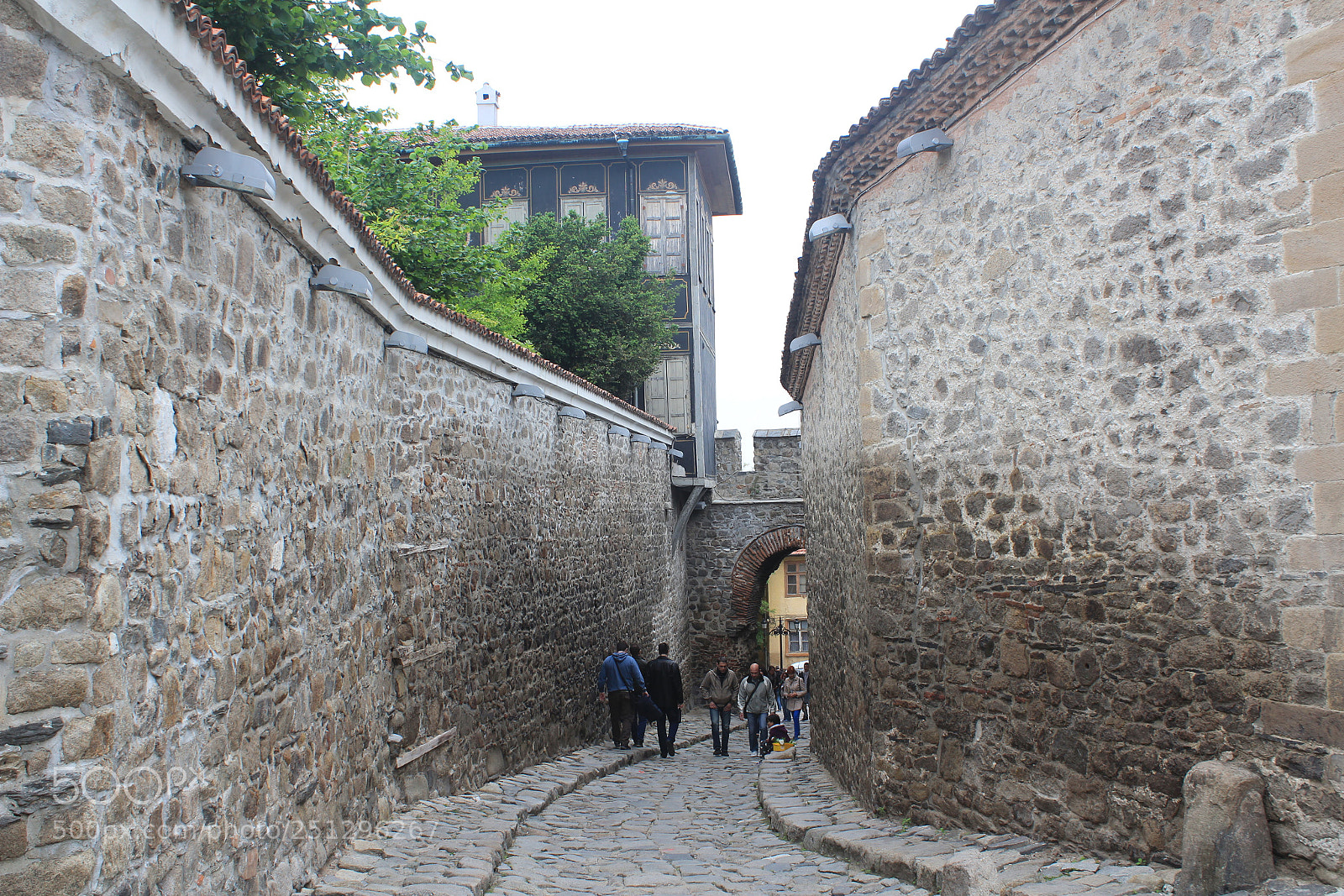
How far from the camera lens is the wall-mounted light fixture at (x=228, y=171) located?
11.3 ft

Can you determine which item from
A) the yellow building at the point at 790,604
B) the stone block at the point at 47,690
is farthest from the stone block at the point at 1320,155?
the yellow building at the point at 790,604

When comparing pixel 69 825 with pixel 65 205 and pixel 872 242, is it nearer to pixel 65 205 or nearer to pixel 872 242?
pixel 65 205

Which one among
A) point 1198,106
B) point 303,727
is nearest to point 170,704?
point 303,727

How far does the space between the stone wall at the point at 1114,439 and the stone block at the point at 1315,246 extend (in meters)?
0.01

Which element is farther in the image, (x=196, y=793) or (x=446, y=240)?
(x=446, y=240)

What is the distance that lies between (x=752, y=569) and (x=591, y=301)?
5.50 m

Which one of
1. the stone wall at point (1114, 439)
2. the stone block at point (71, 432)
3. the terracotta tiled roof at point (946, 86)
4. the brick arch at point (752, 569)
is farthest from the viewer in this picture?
the brick arch at point (752, 569)

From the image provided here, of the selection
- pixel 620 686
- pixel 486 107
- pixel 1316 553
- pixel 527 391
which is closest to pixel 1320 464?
pixel 1316 553

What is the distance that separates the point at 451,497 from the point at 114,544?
4173 millimetres

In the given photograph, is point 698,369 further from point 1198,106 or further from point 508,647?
point 1198,106

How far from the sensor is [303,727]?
15.0ft

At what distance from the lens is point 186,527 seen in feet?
11.2

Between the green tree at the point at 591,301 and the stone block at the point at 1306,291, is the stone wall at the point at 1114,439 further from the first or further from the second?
the green tree at the point at 591,301

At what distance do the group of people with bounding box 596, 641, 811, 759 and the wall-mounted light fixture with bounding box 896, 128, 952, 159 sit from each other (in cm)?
631
